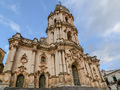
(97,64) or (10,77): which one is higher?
(97,64)

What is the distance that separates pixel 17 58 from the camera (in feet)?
53.5

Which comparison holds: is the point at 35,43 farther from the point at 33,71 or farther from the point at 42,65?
the point at 33,71

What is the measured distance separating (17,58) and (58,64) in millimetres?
7662

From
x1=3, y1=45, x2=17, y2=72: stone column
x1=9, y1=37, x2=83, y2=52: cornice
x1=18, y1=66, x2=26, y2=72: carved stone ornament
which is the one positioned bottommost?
x1=18, y1=66, x2=26, y2=72: carved stone ornament

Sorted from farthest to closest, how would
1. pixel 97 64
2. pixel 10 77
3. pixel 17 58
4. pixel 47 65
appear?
pixel 97 64, pixel 47 65, pixel 17 58, pixel 10 77

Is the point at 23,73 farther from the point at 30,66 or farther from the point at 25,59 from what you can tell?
the point at 25,59

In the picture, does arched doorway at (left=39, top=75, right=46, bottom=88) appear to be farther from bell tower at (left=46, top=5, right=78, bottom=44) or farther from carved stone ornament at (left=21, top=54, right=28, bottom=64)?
bell tower at (left=46, top=5, right=78, bottom=44)

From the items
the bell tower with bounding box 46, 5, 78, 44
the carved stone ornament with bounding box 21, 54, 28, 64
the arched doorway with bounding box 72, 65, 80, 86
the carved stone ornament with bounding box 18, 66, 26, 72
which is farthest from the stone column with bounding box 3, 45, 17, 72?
the arched doorway with bounding box 72, 65, 80, 86

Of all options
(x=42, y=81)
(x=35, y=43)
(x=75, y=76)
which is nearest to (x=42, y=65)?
(x=42, y=81)

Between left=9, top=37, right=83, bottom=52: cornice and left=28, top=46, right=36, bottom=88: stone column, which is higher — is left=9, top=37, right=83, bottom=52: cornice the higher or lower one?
the higher one

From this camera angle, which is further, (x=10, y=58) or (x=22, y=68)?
(x=22, y=68)

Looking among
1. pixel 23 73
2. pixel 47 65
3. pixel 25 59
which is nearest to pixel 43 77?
pixel 47 65

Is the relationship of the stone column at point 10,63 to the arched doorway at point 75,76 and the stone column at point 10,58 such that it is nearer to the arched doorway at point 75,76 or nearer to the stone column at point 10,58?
the stone column at point 10,58

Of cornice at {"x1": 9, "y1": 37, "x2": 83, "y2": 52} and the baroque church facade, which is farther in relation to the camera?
cornice at {"x1": 9, "y1": 37, "x2": 83, "y2": 52}
